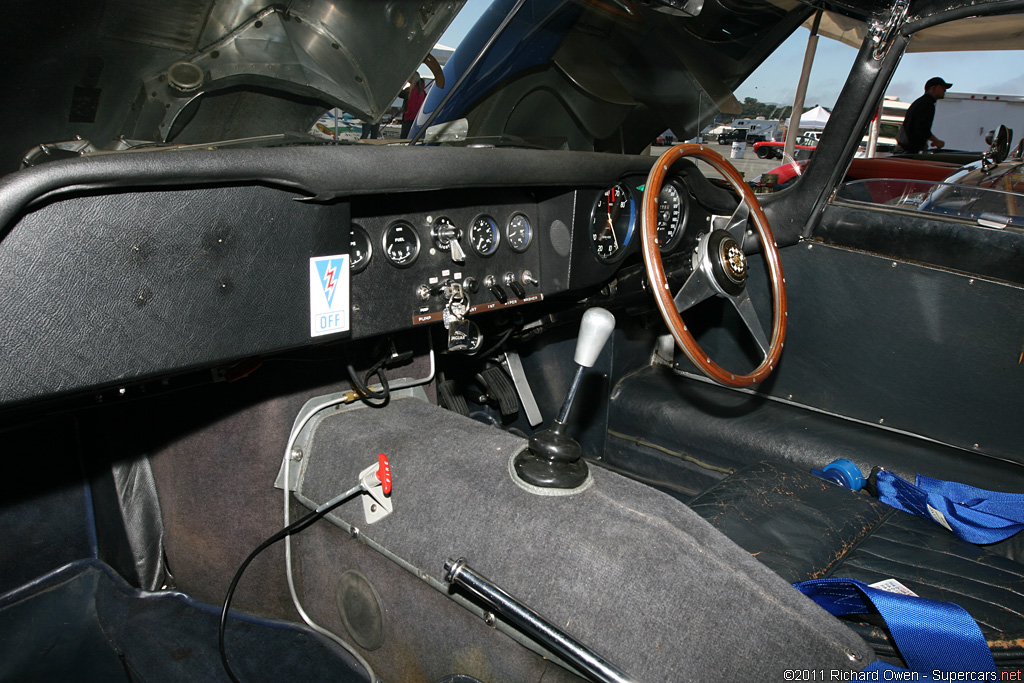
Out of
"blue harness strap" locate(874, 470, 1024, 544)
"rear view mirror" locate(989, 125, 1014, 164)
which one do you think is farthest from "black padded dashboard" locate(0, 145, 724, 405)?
"rear view mirror" locate(989, 125, 1014, 164)

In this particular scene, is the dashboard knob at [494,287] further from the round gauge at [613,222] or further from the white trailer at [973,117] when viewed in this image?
the white trailer at [973,117]

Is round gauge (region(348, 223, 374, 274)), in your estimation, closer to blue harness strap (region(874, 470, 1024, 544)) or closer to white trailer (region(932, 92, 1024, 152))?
blue harness strap (region(874, 470, 1024, 544))

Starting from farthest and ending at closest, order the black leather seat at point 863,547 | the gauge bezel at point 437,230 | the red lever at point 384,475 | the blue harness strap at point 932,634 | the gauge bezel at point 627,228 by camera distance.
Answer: the gauge bezel at point 627,228, the gauge bezel at point 437,230, the red lever at point 384,475, the black leather seat at point 863,547, the blue harness strap at point 932,634

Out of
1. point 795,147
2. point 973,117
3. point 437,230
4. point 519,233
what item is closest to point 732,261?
point 519,233

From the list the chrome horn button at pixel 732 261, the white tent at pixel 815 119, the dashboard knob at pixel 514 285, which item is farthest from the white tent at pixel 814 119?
the dashboard knob at pixel 514 285

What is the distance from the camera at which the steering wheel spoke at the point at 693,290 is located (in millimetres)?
1835

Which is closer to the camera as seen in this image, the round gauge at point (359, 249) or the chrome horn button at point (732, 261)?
the round gauge at point (359, 249)

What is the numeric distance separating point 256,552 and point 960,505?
1.73 m

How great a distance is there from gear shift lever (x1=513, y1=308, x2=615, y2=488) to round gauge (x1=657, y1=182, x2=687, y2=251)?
0.95 m

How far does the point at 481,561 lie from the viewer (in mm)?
1263

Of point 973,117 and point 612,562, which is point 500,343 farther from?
point 973,117

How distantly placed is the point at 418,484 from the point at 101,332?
27.5 inches

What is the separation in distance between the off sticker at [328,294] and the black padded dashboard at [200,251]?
0.05 ft

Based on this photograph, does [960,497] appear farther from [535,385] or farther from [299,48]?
[299,48]
